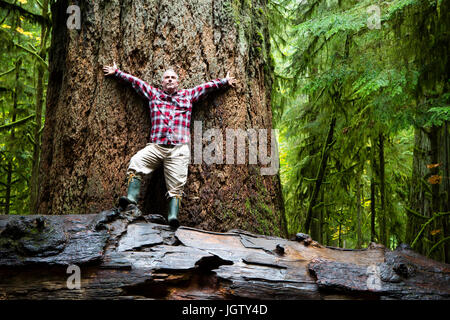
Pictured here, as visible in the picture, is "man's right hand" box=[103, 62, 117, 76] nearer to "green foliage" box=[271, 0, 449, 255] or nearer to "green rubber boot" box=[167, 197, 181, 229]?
"green rubber boot" box=[167, 197, 181, 229]

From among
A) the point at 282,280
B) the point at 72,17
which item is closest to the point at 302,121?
the point at 72,17

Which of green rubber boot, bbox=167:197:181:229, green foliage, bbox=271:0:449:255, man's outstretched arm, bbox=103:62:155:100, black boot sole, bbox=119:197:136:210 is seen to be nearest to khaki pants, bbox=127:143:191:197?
green rubber boot, bbox=167:197:181:229

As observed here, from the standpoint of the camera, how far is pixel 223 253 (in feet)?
11.1

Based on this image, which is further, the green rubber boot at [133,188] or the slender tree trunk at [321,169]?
the slender tree trunk at [321,169]

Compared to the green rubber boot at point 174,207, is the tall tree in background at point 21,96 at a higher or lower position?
higher

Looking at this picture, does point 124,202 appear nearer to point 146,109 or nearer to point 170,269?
point 170,269

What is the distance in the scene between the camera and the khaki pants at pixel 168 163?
4.36m

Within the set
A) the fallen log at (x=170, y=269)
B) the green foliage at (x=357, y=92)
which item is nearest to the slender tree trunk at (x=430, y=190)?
the green foliage at (x=357, y=92)

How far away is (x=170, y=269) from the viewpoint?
3119 millimetres

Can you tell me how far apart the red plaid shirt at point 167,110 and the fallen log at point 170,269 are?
4.56 feet

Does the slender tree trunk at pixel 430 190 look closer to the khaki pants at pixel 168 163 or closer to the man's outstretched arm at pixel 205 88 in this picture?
the man's outstretched arm at pixel 205 88

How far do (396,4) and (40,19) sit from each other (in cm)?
796

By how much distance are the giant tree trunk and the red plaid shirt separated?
0.62 ft

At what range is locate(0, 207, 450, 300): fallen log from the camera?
2938mm
